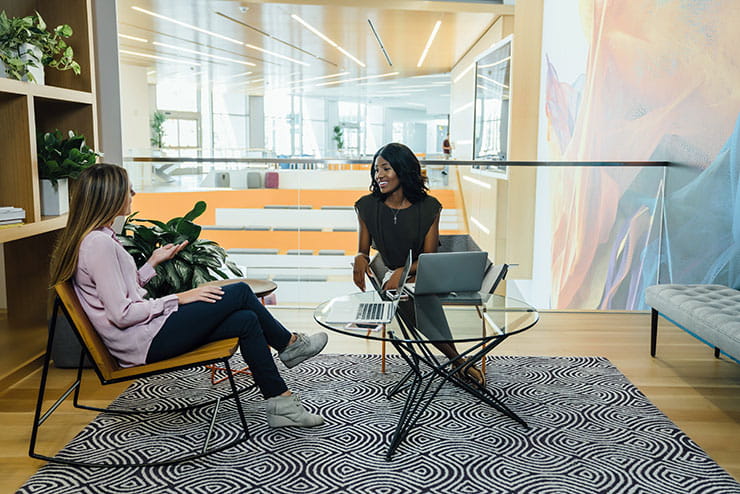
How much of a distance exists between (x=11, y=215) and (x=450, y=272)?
Answer: 2148 mm

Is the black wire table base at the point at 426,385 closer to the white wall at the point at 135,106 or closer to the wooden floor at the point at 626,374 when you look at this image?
the wooden floor at the point at 626,374

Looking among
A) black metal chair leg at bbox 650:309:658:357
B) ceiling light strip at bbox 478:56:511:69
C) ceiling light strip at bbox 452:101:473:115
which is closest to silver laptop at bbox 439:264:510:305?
black metal chair leg at bbox 650:309:658:357

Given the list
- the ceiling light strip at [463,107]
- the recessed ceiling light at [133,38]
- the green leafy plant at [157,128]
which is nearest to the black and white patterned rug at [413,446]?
the ceiling light strip at [463,107]

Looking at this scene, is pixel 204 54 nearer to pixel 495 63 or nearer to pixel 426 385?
pixel 495 63

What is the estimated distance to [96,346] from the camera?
2.42 m

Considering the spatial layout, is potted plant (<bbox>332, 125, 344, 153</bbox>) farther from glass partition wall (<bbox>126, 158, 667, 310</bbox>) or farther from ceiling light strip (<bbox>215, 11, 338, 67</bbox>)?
glass partition wall (<bbox>126, 158, 667, 310</bbox>)

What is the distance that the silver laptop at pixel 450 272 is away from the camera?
113 inches

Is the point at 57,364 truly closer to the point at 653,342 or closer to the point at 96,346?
the point at 96,346

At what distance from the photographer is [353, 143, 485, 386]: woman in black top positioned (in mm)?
3547

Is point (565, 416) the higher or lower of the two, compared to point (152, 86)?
lower

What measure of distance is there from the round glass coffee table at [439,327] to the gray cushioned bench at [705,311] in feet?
3.01

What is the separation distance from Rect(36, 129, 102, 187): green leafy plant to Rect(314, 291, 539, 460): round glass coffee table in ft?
5.57

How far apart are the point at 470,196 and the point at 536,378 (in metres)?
2.08

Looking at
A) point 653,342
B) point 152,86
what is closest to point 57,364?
point 653,342
